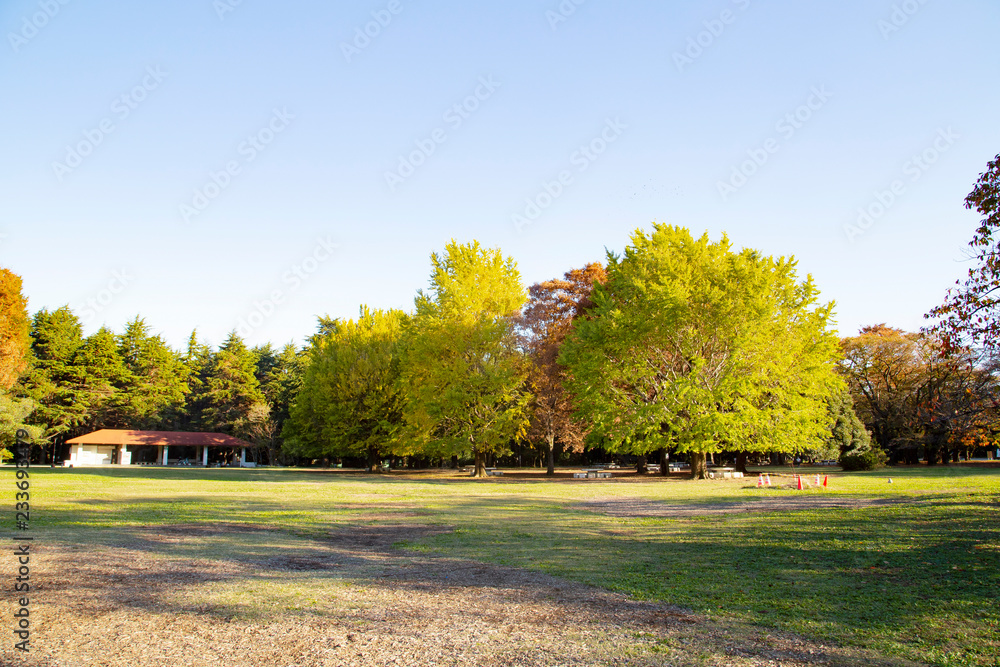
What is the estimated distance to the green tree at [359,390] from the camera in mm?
47312

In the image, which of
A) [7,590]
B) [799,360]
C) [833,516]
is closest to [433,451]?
[799,360]

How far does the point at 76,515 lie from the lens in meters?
15.5

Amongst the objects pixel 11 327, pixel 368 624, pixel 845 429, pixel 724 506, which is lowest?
pixel 724 506

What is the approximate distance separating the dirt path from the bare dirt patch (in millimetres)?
8865

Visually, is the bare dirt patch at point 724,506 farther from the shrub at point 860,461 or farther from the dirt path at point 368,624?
the shrub at point 860,461

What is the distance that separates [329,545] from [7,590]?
17.0ft

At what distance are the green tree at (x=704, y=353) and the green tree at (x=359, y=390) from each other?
17702mm

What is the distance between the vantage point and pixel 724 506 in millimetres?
18516

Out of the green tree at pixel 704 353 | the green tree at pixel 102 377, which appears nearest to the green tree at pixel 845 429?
the green tree at pixel 704 353

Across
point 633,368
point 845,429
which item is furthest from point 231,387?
point 845,429

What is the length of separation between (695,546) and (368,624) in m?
6.92

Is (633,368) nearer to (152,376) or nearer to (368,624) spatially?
(368,624)

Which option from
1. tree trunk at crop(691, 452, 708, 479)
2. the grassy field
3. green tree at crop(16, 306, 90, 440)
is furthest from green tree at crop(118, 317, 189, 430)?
tree trunk at crop(691, 452, 708, 479)

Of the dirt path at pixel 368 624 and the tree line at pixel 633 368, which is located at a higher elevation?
the tree line at pixel 633 368
